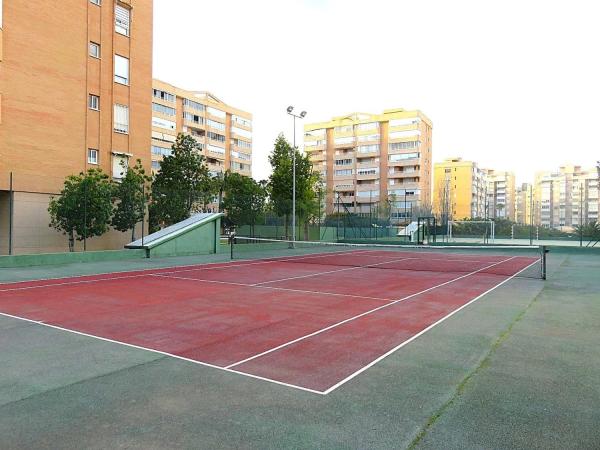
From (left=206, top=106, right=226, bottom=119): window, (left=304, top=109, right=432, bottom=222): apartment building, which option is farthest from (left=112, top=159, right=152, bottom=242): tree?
(left=304, top=109, right=432, bottom=222): apartment building

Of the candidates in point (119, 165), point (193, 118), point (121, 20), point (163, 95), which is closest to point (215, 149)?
point (193, 118)

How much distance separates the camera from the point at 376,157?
107m

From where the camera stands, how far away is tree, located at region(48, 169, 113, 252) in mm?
23156

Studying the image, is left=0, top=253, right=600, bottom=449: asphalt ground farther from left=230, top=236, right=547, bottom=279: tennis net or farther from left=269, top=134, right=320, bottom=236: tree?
left=269, top=134, right=320, bottom=236: tree

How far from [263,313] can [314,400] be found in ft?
16.6

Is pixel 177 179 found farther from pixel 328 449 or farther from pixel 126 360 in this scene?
pixel 328 449

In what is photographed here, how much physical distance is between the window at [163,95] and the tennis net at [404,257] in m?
52.1

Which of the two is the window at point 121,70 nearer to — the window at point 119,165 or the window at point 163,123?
the window at point 119,165

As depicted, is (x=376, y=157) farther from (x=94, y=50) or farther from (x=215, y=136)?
(x=94, y=50)

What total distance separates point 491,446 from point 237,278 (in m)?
13.3

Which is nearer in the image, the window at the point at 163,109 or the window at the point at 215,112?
the window at the point at 163,109

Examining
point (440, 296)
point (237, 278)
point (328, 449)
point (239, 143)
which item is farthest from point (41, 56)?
point (239, 143)

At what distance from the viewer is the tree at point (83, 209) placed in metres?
23.2

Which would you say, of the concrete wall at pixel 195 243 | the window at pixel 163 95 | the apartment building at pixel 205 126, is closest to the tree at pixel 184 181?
the concrete wall at pixel 195 243
